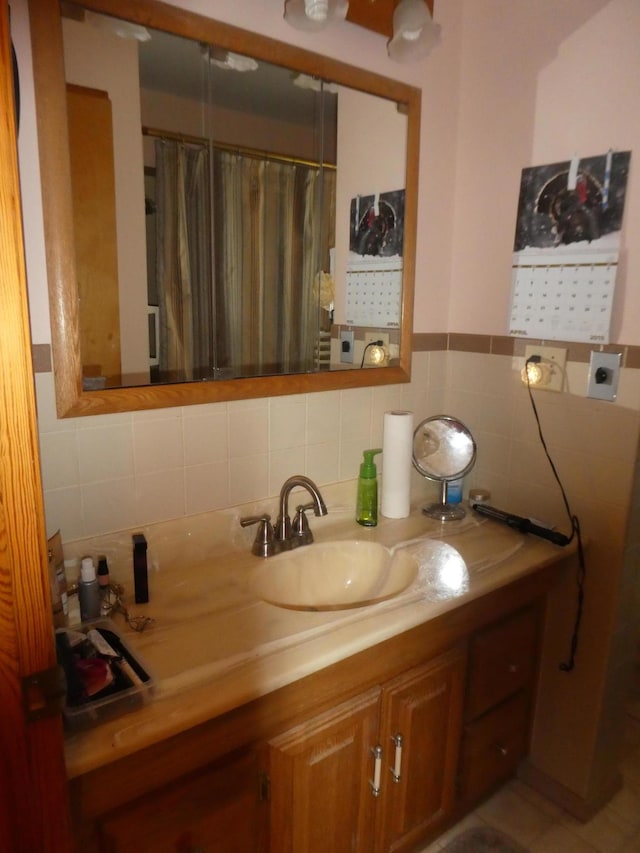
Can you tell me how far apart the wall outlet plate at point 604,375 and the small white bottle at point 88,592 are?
1224 mm

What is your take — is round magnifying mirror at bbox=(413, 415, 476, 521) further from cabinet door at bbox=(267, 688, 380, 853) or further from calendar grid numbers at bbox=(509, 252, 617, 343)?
cabinet door at bbox=(267, 688, 380, 853)

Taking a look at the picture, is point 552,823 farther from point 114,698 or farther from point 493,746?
point 114,698

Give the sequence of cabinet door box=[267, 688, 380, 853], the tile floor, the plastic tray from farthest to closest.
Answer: the tile floor
cabinet door box=[267, 688, 380, 853]
the plastic tray

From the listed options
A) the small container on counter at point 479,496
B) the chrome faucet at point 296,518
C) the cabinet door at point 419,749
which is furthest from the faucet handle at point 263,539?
the small container on counter at point 479,496

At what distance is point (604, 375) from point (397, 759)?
1.02 meters

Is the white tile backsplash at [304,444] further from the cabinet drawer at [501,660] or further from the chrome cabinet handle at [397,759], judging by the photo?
the chrome cabinet handle at [397,759]

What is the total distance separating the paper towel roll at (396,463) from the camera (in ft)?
4.99

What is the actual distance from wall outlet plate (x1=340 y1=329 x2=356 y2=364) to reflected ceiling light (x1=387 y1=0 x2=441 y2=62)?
2.25 ft

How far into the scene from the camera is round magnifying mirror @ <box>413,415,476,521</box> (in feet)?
5.27

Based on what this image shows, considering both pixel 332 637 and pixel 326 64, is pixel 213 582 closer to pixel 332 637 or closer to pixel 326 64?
pixel 332 637

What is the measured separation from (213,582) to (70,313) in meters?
0.62

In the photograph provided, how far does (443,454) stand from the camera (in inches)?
65.0

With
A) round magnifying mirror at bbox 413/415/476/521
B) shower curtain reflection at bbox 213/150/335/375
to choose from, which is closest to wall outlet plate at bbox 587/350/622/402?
round magnifying mirror at bbox 413/415/476/521

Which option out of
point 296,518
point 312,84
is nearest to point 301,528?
point 296,518
